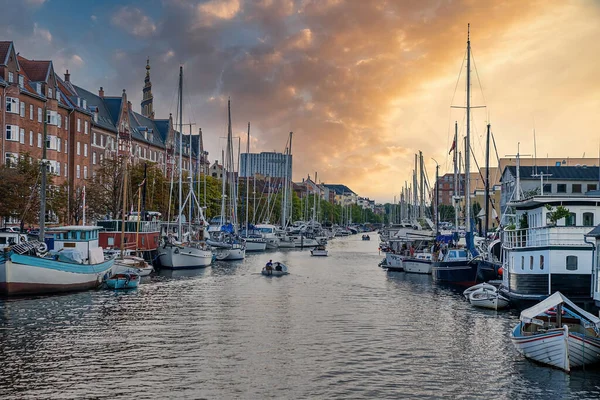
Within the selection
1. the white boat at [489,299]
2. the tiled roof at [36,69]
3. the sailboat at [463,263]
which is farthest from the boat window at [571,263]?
the tiled roof at [36,69]

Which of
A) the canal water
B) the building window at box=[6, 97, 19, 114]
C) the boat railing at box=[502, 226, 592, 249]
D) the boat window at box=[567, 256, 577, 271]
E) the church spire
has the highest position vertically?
the church spire

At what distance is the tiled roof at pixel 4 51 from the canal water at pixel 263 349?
4574 cm

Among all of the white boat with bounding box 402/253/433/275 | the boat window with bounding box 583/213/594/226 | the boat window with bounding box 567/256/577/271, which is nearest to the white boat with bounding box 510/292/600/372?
the boat window with bounding box 567/256/577/271

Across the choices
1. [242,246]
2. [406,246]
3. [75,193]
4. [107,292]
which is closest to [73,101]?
[75,193]

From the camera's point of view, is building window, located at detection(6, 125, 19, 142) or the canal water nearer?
the canal water

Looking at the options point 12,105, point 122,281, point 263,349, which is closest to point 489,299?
point 263,349

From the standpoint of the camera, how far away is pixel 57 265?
51.9 metres

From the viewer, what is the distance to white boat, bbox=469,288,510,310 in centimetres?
4766

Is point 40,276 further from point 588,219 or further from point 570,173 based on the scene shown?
point 570,173

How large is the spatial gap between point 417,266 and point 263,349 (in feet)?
157

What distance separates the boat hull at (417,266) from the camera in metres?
78.2

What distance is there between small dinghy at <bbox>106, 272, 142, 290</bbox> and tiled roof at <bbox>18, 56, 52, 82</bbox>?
165 ft

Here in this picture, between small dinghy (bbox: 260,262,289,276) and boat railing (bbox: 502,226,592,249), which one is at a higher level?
boat railing (bbox: 502,226,592,249)

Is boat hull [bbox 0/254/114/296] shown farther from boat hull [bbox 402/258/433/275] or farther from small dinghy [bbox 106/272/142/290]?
boat hull [bbox 402/258/433/275]
